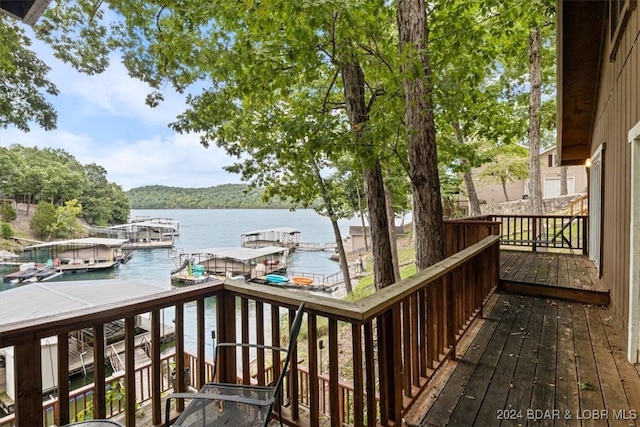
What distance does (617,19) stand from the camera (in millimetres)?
3434

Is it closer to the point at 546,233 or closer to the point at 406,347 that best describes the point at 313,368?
the point at 406,347

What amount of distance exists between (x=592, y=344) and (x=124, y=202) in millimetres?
23049

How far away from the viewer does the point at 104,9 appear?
598 cm

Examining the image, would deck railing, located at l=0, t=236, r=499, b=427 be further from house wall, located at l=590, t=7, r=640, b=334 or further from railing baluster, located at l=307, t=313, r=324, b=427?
house wall, located at l=590, t=7, r=640, b=334

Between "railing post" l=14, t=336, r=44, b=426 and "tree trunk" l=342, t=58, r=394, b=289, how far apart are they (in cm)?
514

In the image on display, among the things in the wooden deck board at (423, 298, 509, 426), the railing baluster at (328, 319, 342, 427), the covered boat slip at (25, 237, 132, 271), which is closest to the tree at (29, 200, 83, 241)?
the covered boat slip at (25, 237, 132, 271)

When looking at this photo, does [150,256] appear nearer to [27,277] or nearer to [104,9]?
[27,277]

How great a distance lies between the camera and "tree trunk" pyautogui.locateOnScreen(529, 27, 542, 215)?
898cm

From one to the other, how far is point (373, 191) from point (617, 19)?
12.8 ft

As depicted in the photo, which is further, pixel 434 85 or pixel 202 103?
pixel 202 103

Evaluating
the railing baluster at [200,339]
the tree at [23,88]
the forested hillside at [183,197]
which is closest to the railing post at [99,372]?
the railing baluster at [200,339]

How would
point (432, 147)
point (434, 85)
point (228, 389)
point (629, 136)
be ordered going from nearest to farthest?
point (228, 389) → point (629, 136) → point (432, 147) → point (434, 85)

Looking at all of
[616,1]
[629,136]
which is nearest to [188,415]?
[629,136]

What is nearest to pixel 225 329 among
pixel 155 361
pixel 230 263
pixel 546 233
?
pixel 155 361
